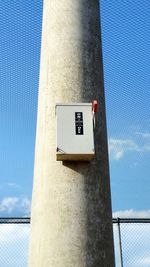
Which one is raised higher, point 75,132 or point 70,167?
point 75,132

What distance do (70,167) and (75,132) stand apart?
0.91 ft

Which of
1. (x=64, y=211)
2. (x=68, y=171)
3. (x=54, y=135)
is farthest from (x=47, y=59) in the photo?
(x=64, y=211)

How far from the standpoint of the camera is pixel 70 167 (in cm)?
304

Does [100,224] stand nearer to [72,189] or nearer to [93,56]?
[72,189]

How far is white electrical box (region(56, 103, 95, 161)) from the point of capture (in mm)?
3043

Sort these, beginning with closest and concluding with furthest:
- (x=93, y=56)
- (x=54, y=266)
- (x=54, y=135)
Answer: (x=54, y=266), (x=54, y=135), (x=93, y=56)

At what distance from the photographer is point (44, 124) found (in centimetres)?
332

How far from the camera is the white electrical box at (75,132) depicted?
3.04 metres

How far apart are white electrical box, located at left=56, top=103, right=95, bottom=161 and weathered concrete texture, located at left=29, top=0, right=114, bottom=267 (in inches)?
2.9

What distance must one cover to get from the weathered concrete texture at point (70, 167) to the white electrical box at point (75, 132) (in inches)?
2.9

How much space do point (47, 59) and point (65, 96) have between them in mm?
452

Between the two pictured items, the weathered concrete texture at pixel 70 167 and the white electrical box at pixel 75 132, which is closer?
the weathered concrete texture at pixel 70 167

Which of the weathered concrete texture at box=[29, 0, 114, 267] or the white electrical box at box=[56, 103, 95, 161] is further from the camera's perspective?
the white electrical box at box=[56, 103, 95, 161]

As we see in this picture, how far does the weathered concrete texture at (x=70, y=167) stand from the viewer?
2.84 m
